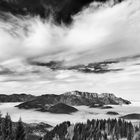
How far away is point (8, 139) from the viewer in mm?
71125

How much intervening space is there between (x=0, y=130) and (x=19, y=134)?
611 centimetres

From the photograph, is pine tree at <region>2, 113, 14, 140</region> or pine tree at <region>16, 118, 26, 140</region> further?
pine tree at <region>2, 113, 14, 140</region>

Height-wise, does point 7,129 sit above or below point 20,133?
above

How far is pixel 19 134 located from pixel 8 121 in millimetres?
5898

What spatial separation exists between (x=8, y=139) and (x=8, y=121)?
614 cm

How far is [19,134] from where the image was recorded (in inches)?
2844

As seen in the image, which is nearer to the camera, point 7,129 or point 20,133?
point 20,133

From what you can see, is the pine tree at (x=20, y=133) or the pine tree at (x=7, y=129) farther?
the pine tree at (x=7, y=129)

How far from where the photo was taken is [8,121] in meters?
75.7

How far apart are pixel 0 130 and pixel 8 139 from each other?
4.65m

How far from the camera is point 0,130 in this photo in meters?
74.2

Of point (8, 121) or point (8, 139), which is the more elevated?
point (8, 121)

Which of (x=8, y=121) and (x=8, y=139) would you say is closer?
(x=8, y=139)
